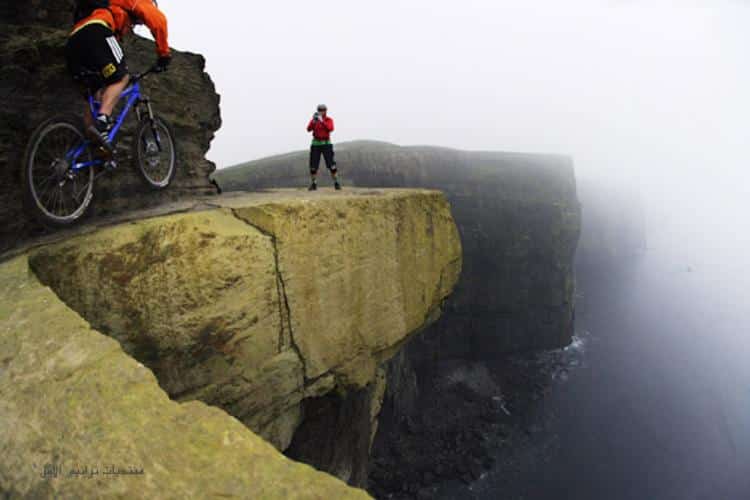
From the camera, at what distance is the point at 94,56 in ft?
15.3

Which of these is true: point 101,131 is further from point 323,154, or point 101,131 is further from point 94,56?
point 323,154

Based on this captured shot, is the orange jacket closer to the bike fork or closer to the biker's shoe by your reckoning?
the biker's shoe

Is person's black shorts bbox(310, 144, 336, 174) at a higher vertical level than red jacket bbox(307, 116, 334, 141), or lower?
lower

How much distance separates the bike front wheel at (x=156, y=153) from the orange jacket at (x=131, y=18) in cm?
169

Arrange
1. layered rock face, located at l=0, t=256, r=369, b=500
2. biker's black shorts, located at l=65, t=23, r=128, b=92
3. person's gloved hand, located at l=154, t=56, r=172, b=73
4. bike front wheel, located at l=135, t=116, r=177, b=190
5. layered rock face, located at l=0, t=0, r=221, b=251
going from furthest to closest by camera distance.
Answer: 1. bike front wheel, located at l=135, t=116, r=177, b=190
2. person's gloved hand, located at l=154, t=56, r=172, b=73
3. layered rock face, located at l=0, t=0, r=221, b=251
4. biker's black shorts, located at l=65, t=23, r=128, b=92
5. layered rock face, located at l=0, t=256, r=369, b=500

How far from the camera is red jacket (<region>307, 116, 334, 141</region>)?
1019 cm

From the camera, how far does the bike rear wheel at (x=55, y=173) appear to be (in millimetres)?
4422

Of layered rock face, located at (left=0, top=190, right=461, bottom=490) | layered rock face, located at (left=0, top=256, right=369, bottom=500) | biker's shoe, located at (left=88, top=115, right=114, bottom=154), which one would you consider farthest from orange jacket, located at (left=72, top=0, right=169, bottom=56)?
layered rock face, located at (left=0, top=256, right=369, bottom=500)

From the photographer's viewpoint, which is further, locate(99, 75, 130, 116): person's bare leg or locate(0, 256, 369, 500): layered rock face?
locate(99, 75, 130, 116): person's bare leg

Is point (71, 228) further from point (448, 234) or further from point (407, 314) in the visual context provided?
point (448, 234)

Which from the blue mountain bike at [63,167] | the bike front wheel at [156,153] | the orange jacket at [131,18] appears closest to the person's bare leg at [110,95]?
the blue mountain bike at [63,167]

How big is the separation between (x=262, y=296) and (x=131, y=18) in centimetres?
444

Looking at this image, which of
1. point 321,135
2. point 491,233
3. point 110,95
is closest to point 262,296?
point 110,95

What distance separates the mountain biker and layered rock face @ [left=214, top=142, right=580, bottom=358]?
126ft
